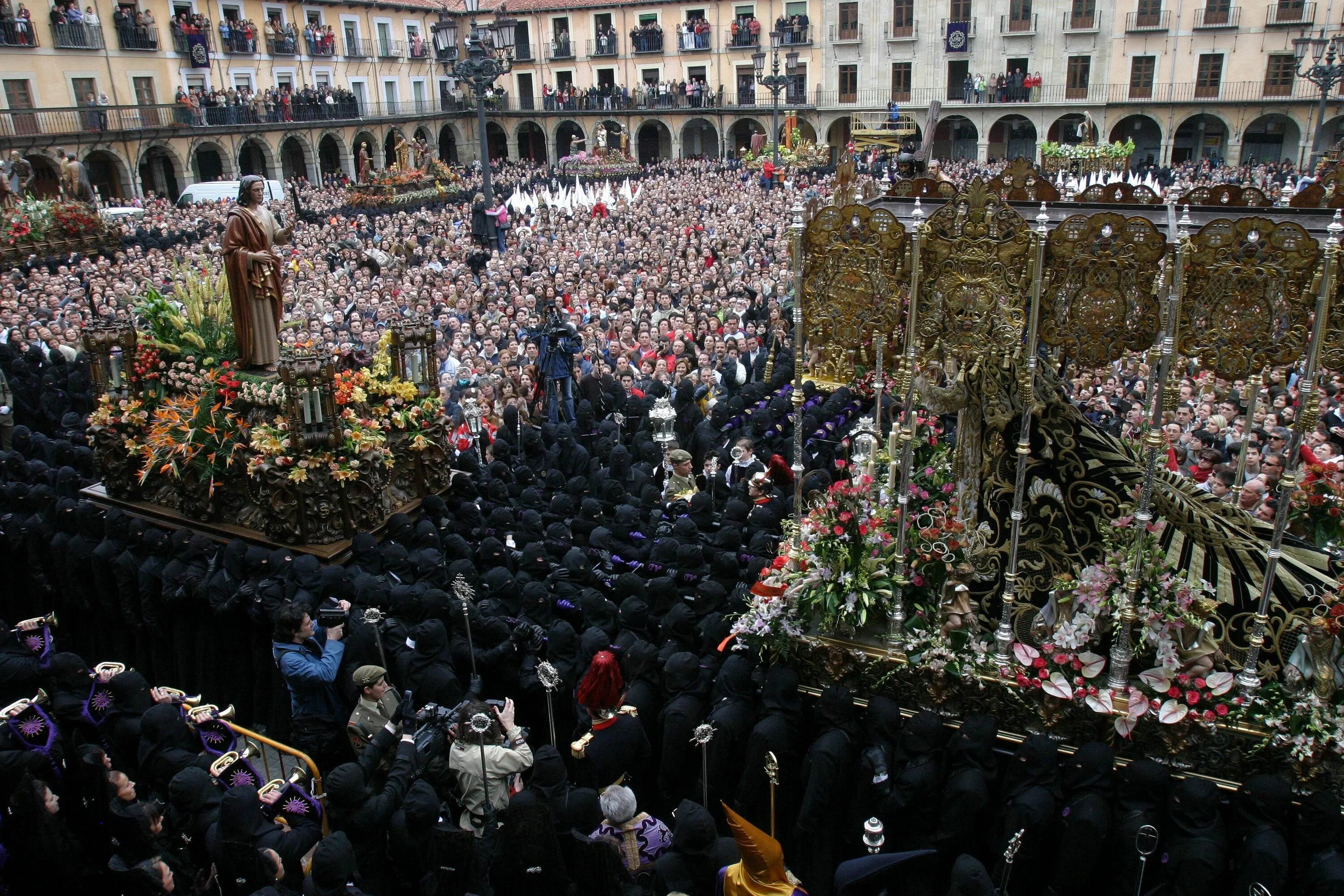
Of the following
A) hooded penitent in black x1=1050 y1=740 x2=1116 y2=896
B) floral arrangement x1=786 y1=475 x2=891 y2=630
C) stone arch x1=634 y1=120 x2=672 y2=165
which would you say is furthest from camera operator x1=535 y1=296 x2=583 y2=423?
stone arch x1=634 y1=120 x2=672 y2=165

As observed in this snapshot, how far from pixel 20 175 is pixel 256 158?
53.9 ft

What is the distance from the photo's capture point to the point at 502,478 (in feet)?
29.9

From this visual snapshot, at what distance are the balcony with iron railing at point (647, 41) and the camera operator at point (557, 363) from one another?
39.4 meters

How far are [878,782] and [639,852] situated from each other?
50.0 inches

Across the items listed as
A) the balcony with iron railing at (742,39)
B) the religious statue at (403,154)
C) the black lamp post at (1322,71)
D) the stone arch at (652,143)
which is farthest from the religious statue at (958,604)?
the stone arch at (652,143)

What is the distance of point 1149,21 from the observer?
123 ft

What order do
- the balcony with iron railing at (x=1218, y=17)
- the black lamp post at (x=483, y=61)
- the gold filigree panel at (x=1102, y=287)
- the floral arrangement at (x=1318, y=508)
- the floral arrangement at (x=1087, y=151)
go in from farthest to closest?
the balcony with iron railing at (x=1218, y=17) → the floral arrangement at (x=1087, y=151) → the black lamp post at (x=483, y=61) → the floral arrangement at (x=1318, y=508) → the gold filigree panel at (x=1102, y=287)

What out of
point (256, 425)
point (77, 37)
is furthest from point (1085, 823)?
point (77, 37)

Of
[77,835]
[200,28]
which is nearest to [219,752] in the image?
[77,835]

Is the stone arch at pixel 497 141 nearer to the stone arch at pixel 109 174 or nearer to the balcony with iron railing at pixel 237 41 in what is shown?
the balcony with iron railing at pixel 237 41

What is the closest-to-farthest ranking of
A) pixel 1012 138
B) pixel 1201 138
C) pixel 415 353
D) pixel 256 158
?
1. pixel 415 353
2. pixel 1201 138
3. pixel 256 158
4. pixel 1012 138

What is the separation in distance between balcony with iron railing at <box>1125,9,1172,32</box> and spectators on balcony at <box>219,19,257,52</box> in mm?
33587

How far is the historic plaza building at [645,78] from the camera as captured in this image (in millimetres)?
33844

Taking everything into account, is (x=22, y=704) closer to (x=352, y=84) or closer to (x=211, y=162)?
(x=211, y=162)
